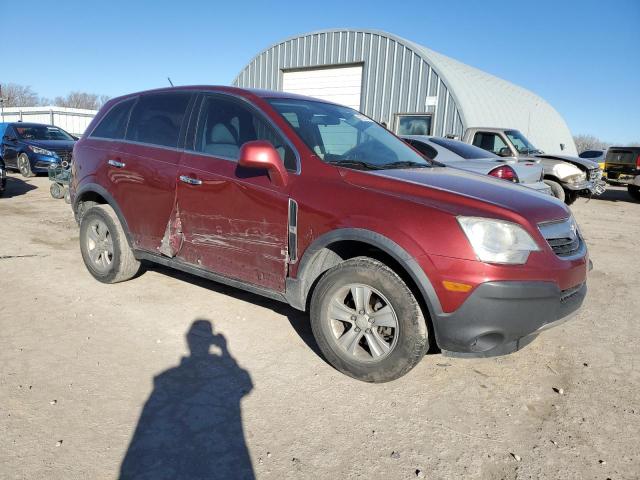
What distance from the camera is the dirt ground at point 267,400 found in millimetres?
2318

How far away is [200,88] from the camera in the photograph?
4074 millimetres

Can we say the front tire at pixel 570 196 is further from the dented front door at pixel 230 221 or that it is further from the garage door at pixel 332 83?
the dented front door at pixel 230 221

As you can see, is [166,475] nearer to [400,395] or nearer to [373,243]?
[400,395]

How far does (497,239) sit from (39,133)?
1562 cm

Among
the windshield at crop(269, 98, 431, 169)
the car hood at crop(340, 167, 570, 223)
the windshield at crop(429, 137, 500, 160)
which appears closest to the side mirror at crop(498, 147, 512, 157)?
the windshield at crop(429, 137, 500, 160)

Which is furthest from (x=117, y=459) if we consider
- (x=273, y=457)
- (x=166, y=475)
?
(x=273, y=457)

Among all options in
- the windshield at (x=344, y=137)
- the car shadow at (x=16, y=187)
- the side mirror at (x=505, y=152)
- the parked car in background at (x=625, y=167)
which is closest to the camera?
the windshield at (x=344, y=137)

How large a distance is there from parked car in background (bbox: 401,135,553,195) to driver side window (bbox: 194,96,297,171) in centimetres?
434

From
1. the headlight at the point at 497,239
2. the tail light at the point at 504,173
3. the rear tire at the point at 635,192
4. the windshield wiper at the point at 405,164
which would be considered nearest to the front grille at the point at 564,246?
the headlight at the point at 497,239

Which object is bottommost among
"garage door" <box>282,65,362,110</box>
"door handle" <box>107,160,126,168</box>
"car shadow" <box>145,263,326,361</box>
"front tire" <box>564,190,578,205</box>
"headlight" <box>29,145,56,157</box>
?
"car shadow" <box>145,263,326,361</box>

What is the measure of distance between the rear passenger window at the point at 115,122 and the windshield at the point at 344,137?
1.74 meters

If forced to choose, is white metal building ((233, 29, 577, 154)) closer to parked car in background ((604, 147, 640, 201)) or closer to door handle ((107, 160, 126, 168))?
parked car in background ((604, 147, 640, 201))

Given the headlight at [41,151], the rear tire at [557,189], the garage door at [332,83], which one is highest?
the garage door at [332,83]

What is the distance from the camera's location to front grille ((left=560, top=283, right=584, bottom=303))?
2.82 m
